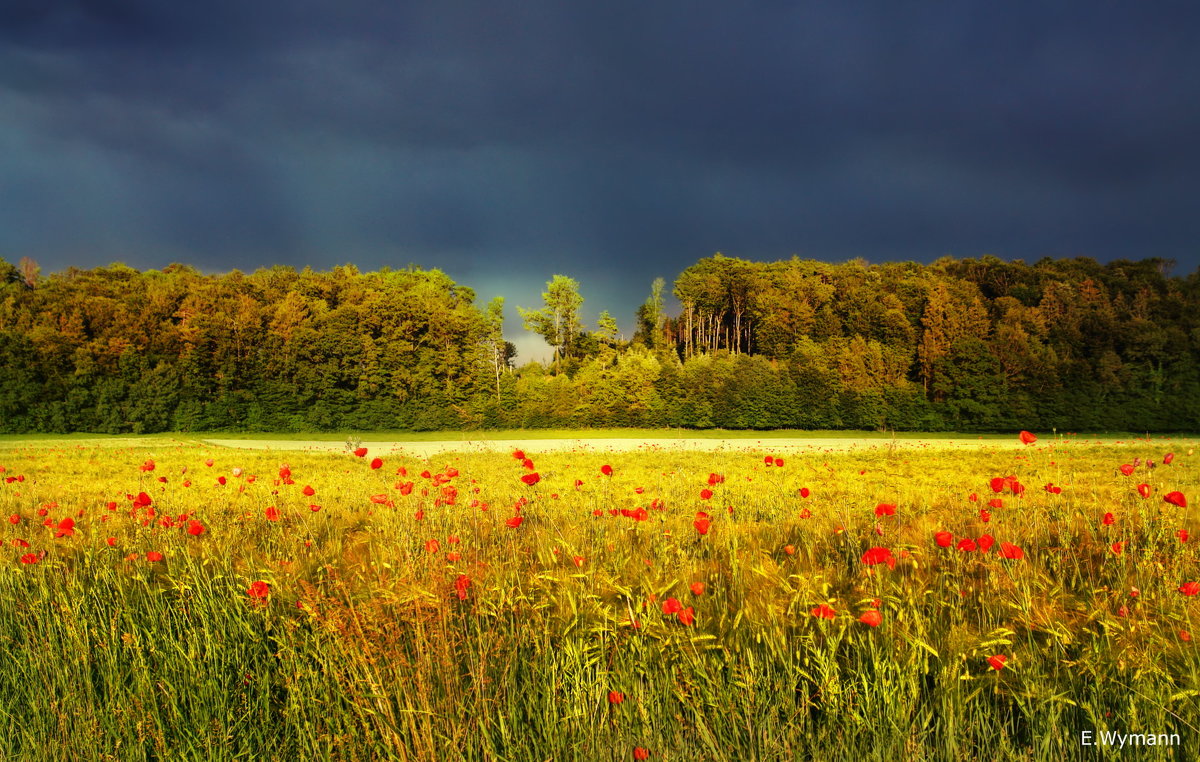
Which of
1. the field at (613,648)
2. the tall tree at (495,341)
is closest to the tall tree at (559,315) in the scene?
the tall tree at (495,341)

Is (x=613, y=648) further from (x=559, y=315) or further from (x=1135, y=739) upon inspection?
(x=559, y=315)

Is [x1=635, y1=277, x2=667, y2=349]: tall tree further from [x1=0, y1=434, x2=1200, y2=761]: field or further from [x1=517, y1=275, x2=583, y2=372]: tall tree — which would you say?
[x1=0, y1=434, x2=1200, y2=761]: field

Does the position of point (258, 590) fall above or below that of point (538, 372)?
below

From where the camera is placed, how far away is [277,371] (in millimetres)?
35156

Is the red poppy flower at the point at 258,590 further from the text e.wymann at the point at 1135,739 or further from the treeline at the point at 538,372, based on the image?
the treeline at the point at 538,372

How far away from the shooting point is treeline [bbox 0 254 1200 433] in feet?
107

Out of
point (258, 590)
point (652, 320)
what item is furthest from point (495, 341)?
point (258, 590)

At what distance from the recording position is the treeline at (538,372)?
107 ft

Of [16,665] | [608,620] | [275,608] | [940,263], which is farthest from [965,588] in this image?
[940,263]

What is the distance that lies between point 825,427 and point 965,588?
113 ft

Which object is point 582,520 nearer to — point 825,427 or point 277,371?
point 825,427

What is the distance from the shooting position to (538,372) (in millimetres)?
42219

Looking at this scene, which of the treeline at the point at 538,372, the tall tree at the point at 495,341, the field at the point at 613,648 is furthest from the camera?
the tall tree at the point at 495,341

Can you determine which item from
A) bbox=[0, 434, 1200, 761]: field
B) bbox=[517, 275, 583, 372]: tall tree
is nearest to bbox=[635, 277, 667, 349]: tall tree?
bbox=[517, 275, 583, 372]: tall tree
